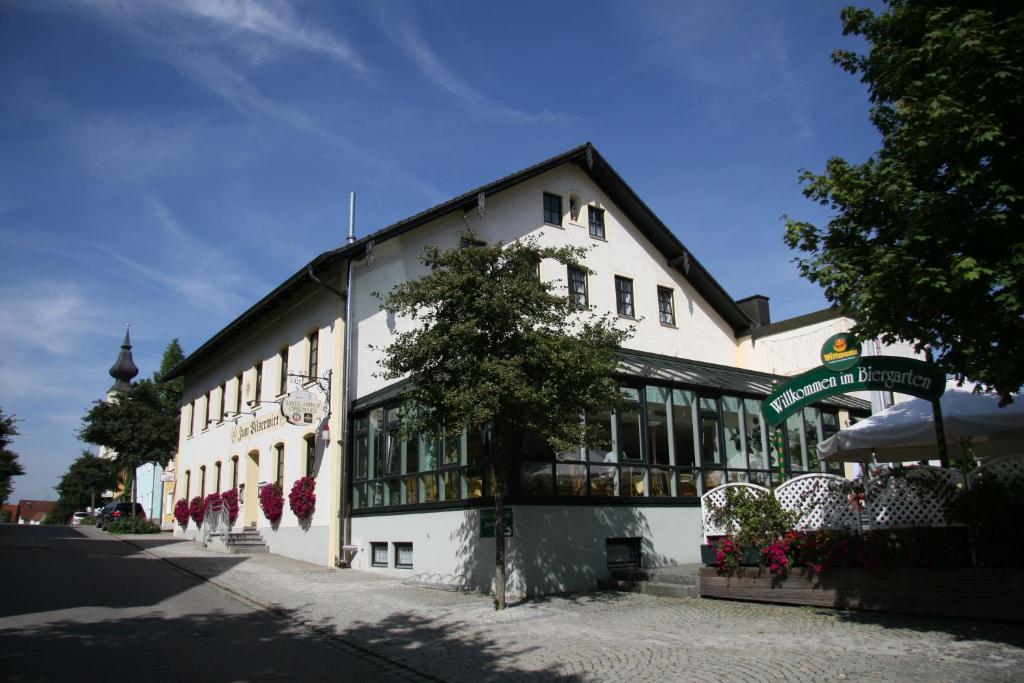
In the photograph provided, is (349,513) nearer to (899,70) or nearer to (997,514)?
(997,514)

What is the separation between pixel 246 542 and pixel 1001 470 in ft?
61.1

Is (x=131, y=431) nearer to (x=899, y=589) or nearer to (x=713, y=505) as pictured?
(x=713, y=505)

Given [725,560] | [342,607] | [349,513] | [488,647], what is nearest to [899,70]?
[725,560]

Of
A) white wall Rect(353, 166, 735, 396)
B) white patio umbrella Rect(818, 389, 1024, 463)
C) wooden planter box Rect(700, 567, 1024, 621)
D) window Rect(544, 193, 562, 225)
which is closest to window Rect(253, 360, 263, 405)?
white wall Rect(353, 166, 735, 396)

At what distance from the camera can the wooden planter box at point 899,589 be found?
28.6 feet

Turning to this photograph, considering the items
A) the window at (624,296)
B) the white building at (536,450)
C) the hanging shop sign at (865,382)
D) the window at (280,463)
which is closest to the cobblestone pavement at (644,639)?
the white building at (536,450)

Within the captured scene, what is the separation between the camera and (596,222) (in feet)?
72.0

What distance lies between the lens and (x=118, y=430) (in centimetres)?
3872

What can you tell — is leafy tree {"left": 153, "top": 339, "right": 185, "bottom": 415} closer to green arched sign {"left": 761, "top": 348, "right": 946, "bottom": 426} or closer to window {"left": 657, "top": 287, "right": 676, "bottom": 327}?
window {"left": 657, "top": 287, "right": 676, "bottom": 327}

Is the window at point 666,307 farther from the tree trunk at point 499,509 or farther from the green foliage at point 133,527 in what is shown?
the green foliage at point 133,527

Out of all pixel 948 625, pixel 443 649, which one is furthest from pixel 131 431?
pixel 948 625

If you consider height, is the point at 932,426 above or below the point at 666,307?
below

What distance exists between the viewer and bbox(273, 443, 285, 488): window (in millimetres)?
21469

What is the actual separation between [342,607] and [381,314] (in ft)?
25.4
